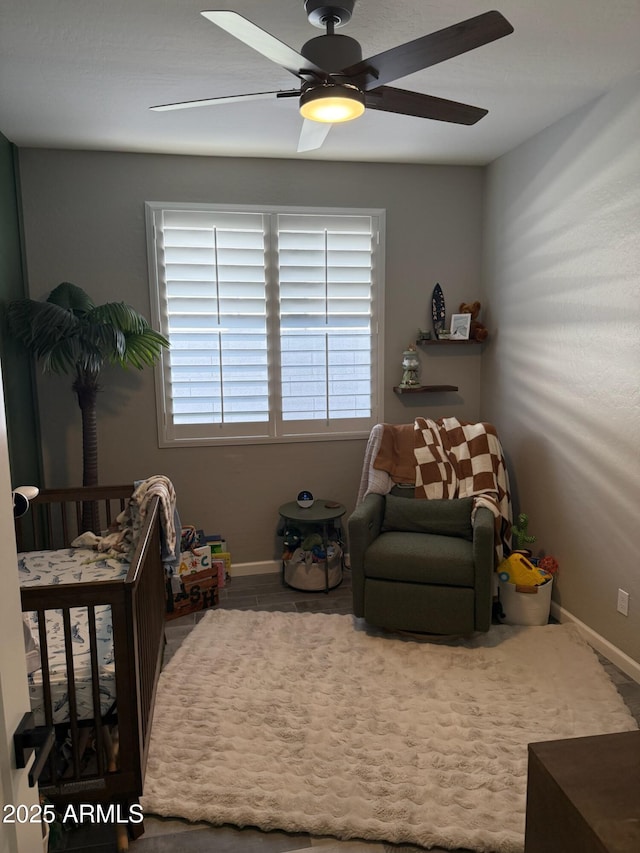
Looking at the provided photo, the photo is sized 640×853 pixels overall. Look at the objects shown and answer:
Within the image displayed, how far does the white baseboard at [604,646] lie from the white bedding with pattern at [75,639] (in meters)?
2.28

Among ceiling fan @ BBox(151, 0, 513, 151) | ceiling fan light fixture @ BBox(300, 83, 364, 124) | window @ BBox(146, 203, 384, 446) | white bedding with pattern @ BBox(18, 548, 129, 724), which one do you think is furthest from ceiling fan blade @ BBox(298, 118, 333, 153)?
white bedding with pattern @ BBox(18, 548, 129, 724)

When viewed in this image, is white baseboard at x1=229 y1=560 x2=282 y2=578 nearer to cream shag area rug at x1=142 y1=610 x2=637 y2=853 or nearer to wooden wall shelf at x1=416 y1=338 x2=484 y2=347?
cream shag area rug at x1=142 y1=610 x2=637 y2=853

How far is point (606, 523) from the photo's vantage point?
2.86m

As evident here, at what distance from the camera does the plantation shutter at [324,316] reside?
378cm

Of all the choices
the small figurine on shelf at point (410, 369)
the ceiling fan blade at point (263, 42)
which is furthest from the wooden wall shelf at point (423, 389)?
the ceiling fan blade at point (263, 42)

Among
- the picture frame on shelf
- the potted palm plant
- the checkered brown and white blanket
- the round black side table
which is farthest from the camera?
the picture frame on shelf

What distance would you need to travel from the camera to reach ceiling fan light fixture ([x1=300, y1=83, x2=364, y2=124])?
1811mm

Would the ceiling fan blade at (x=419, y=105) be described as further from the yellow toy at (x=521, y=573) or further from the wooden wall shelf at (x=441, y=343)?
the yellow toy at (x=521, y=573)

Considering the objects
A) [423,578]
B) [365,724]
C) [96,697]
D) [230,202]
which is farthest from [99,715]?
[230,202]

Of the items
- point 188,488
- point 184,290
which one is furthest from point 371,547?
point 184,290

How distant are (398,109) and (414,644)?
95.3 inches

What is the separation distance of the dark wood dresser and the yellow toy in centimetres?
207

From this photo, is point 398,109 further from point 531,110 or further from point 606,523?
point 606,523

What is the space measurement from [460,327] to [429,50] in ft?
7.80
